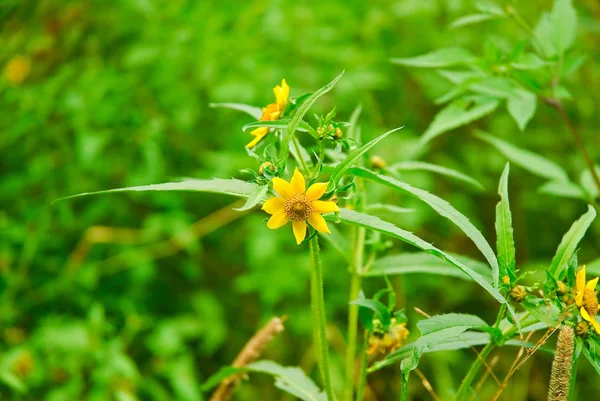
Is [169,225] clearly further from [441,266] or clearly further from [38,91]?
[441,266]

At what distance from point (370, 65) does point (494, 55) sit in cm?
95

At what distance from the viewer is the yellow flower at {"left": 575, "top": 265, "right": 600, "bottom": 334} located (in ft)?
1.61

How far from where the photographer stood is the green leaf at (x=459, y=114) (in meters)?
0.86

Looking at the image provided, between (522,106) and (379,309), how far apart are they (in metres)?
0.43

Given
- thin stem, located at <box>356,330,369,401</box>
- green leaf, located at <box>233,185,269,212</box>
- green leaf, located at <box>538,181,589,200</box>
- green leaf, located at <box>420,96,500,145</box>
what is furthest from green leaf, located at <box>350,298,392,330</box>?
green leaf, located at <box>538,181,589,200</box>

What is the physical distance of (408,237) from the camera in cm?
44

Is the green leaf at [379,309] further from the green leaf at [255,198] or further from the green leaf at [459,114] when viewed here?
the green leaf at [459,114]

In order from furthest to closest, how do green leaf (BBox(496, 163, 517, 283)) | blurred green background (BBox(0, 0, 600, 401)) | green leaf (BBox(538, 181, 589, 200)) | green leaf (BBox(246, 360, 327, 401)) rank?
blurred green background (BBox(0, 0, 600, 401))
green leaf (BBox(538, 181, 589, 200))
green leaf (BBox(246, 360, 327, 401))
green leaf (BBox(496, 163, 517, 283))

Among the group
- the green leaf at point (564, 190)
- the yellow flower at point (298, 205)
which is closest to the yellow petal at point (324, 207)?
the yellow flower at point (298, 205)

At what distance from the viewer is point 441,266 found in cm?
67

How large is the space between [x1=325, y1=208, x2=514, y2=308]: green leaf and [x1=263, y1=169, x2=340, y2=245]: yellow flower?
0.02 meters

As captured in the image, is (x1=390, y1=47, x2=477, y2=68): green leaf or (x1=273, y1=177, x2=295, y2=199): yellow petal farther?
(x1=390, y1=47, x2=477, y2=68): green leaf

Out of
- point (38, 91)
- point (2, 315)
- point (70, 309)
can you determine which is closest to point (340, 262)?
point (70, 309)

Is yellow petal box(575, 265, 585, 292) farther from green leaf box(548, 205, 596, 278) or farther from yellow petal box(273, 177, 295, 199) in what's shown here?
yellow petal box(273, 177, 295, 199)
